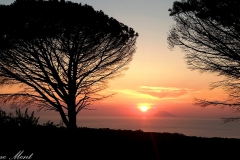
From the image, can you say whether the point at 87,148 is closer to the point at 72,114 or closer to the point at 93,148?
the point at 93,148

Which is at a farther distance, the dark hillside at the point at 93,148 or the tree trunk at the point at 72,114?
the tree trunk at the point at 72,114

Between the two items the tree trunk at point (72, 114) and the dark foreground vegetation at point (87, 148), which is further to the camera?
the tree trunk at point (72, 114)

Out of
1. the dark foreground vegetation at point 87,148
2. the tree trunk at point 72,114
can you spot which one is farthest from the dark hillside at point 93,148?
the tree trunk at point 72,114

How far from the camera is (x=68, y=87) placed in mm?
14977

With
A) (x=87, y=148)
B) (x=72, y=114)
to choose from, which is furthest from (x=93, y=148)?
(x=72, y=114)

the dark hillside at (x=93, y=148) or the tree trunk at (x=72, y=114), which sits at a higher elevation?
the tree trunk at (x=72, y=114)

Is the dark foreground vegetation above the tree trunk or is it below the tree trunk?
below

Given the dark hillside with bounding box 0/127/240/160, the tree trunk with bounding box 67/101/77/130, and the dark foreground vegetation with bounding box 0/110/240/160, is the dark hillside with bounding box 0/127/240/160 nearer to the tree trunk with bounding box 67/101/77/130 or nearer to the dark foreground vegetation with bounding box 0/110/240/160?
the dark foreground vegetation with bounding box 0/110/240/160

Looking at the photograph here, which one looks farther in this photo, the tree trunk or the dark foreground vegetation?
the tree trunk

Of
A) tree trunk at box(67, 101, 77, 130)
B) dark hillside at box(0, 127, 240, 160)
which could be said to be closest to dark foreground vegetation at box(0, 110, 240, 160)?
dark hillside at box(0, 127, 240, 160)

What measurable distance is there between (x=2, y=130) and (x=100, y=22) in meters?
7.63

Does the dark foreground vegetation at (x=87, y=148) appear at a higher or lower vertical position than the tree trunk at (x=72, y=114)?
lower

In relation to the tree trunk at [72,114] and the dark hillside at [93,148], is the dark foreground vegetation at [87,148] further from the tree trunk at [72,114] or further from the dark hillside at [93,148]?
the tree trunk at [72,114]

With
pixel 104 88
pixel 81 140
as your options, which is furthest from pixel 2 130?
pixel 104 88
